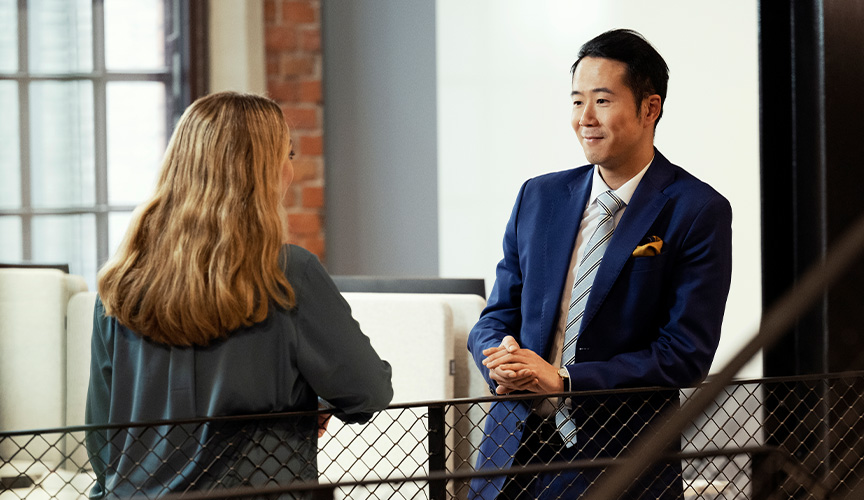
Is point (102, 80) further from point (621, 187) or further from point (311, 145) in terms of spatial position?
point (621, 187)

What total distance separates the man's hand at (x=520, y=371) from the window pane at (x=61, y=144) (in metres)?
2.41

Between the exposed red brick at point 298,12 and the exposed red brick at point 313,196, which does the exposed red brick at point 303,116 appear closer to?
the exposed red brick at point 313,196

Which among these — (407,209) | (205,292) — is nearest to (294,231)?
(407,209)

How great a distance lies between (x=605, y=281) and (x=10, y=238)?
245cm

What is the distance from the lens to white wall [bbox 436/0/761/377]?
69.5 inches

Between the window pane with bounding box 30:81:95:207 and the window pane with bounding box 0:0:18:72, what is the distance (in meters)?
0.10

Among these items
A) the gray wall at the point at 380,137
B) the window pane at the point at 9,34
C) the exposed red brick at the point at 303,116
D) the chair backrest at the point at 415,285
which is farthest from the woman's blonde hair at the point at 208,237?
the exposed red brick at the point at 303,116

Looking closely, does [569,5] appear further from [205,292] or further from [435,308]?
[205,292]

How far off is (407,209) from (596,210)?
200cm

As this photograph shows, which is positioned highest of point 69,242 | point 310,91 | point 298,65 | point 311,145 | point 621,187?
point 298,65

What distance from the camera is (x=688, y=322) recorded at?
1.09 meters

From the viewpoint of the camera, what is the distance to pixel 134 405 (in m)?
0.97

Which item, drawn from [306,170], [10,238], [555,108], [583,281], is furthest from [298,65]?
[583,281]

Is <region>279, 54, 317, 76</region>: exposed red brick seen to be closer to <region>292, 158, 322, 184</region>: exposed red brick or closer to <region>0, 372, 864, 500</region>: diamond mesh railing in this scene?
<region>292, 158, 322, 184</region>: exposed red brick
